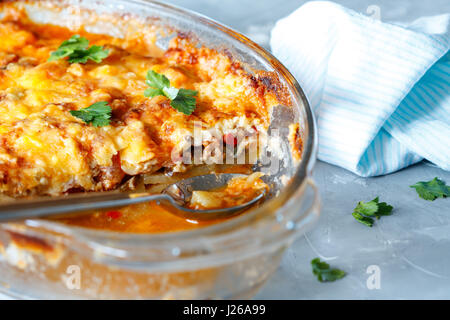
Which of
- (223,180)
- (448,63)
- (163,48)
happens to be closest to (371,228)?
(223,180)

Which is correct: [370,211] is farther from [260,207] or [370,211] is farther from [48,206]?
[48,206]

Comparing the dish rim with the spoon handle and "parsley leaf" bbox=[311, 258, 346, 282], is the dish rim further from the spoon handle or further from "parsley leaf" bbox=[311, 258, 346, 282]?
"parsley leaf" bbox=[311, 258, 346, 282]

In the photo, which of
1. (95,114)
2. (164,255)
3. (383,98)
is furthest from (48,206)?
(383,98)

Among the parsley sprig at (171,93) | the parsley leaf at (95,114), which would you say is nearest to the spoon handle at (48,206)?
the parsley leaf at (95,114)

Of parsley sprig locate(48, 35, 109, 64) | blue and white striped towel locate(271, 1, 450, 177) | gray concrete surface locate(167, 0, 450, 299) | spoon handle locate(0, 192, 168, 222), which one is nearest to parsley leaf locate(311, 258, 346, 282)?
gray concrete surface locate(167, 0, 450, 299)

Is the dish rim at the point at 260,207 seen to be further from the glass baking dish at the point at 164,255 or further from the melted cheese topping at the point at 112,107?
the melted cheese topping at the point at 112,107

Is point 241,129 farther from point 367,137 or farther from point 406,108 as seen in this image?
point 406,108
